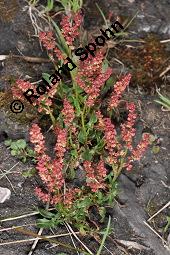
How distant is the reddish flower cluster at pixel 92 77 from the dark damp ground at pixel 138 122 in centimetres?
43

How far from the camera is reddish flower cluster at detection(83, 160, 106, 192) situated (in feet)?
8.43

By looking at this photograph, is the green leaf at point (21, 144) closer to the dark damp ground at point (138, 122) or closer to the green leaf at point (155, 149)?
the dark damp ground at point (138, 122)

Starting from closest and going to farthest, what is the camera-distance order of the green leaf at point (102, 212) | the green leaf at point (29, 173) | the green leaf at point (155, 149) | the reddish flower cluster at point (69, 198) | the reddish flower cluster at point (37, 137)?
the reddish flower cluster at point (37, 137), the reddish flower cluster at point (69, 198), the green leaf at point (102, 212), the green leaf at point (29, 173), the green leaf at point (155, 149)

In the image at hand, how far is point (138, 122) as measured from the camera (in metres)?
3.13

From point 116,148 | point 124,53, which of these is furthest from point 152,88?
point 116,148

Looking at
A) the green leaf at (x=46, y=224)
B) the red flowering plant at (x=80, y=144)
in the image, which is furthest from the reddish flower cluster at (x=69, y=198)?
Answer: the green leaf at (x=46, y=224)

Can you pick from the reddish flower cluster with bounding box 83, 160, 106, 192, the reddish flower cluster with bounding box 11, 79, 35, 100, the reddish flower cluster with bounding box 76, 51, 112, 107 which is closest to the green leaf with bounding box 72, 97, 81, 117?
the reddish flower cluster with bounding box 76, 51, 112, 107

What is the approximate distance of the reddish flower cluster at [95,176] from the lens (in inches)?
101

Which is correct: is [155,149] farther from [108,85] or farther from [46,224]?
[46,224]

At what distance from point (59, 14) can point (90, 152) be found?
107 cm

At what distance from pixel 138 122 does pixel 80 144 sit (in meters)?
0.44

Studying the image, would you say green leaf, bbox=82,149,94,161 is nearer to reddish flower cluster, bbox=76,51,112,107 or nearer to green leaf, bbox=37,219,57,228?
reddish flower cluster, bbox=76,51,112,107

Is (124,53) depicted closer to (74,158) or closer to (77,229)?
(74,158)

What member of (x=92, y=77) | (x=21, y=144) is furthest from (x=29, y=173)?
(x=92, y=77)
